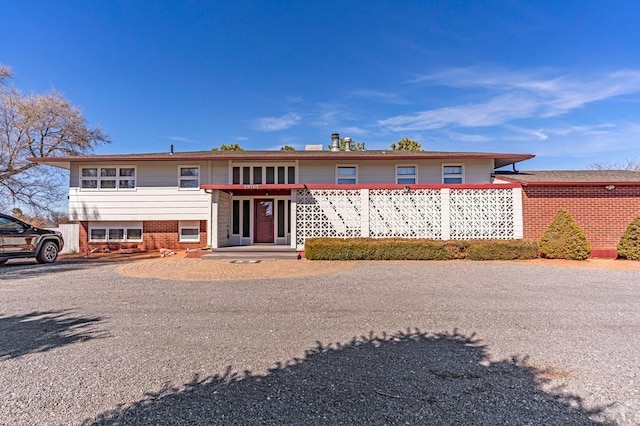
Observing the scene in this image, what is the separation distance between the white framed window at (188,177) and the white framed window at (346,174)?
236 inches

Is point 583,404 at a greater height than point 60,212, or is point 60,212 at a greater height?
point 60,212

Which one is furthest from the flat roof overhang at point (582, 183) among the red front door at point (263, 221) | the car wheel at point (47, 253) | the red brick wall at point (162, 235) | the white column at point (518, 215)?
the car wheel at point (47, 253)

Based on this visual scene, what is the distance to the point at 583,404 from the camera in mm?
2639

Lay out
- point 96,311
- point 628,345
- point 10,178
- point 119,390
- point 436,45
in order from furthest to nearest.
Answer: point 10,178
point 436,45
point 96,311
point 628,345
point 119,390

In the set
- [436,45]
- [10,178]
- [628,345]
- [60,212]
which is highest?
[436,45]

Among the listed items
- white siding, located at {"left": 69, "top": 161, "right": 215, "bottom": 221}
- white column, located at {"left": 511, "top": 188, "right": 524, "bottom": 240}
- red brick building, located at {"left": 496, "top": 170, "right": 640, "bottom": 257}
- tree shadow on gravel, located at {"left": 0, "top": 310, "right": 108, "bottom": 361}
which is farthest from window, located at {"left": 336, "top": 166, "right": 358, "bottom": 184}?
tree shadow on gravel, located at {"left": 0, "top": 310, "right": 108, "bottom": 361}

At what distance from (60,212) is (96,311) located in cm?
1846

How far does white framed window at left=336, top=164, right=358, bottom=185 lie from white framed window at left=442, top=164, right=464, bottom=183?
3.75 m

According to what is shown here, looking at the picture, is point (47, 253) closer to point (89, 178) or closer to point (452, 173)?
point (89, 178)

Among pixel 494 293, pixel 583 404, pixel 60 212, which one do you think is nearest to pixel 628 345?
pixel 583 404

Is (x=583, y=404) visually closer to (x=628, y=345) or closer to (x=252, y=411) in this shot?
(x=628, y=345)

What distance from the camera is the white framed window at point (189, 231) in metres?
14.7

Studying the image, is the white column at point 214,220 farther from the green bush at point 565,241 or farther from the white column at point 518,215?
the green bush at point 565,241

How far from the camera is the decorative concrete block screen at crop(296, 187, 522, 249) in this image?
40.3ft
